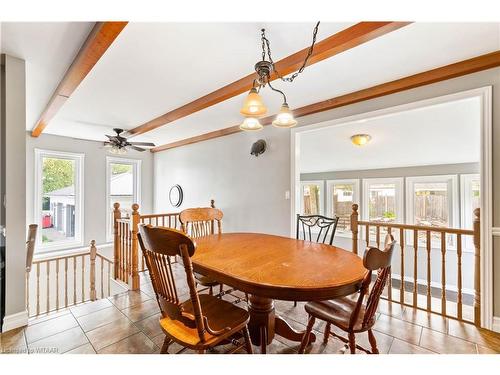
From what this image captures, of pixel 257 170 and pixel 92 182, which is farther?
pixel 92 182

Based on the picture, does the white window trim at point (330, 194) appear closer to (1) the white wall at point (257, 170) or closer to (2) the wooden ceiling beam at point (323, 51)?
(1) the white wall at point (257, 170)

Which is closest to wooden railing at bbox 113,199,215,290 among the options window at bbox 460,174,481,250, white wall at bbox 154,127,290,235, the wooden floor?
the wooden floor

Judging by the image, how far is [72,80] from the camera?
2.24 metres

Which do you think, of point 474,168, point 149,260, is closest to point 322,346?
point 149,260

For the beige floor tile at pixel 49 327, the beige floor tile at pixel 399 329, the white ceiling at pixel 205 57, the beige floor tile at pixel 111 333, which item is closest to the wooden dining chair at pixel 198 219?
the beige floor tile at pixel 111 333

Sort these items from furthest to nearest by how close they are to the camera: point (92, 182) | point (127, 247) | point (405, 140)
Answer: point (92, 182)
point (405, 140)
point (127, 247)

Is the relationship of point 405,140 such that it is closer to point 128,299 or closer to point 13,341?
point 128,299

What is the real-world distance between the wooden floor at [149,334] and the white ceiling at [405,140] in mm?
1997

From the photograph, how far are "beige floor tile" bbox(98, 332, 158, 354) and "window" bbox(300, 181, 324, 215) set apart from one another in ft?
16.2

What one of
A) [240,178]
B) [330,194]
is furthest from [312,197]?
[240,178]

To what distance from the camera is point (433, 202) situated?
180 inches

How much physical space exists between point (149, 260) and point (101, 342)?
109cm

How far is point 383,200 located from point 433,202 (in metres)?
0.87

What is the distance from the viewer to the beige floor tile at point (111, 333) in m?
1.81
